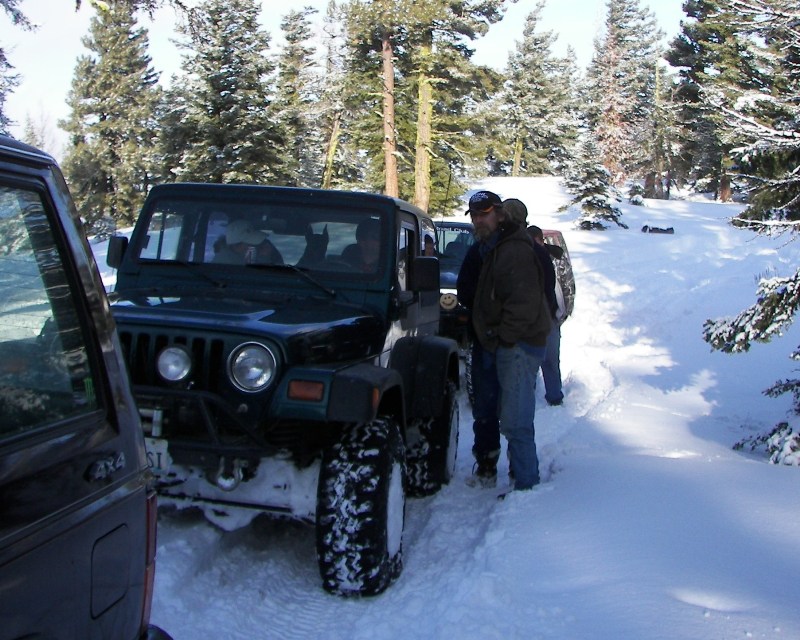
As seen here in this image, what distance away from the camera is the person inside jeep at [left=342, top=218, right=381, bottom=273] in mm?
4730

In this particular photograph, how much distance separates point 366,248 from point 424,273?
408 mm

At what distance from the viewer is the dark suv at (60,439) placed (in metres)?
1.51

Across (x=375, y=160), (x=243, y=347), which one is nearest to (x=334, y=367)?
(x=243, y=347)

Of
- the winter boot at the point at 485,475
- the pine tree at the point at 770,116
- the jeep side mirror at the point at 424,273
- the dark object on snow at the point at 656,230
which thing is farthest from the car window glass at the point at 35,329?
the dark object on snow at the point at 656,230

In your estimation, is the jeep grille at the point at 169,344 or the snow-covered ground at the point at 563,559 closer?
→ the snow-covered ground at the point at 563,559

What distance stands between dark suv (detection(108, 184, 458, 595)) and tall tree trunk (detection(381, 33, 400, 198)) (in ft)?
83.7

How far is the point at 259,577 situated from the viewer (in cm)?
399

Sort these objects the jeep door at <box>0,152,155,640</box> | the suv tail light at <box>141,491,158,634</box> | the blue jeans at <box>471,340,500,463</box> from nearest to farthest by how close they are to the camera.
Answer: the jeep door at <box>0,152,155,640</box> → the suv tail light at <box>141,491,158,634</box> → the blue jeans at <box>471,340,500,463</box>

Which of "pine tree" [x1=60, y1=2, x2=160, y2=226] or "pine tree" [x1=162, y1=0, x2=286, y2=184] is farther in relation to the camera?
"pine tree" [x1=60, y1=2, x2=160, y2=226]

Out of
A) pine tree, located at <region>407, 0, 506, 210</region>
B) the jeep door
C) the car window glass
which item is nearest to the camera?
the jeep door

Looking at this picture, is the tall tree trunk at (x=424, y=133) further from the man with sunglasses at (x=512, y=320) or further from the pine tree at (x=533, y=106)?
the pine tree at (x=533, y=106)

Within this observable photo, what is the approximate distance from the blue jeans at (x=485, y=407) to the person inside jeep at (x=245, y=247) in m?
1.65

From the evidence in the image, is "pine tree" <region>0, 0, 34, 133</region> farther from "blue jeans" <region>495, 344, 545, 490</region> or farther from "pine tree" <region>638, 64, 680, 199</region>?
"pine tree" <region>638, 64, 680, 199</region>

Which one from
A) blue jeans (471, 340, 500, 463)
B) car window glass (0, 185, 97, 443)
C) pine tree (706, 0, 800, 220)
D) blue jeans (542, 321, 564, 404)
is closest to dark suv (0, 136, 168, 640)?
car window glass (0, 185, 97, 443)
